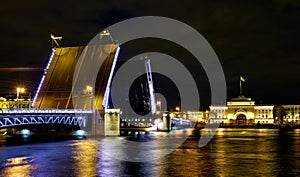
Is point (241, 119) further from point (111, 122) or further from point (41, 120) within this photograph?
point (41, 120)

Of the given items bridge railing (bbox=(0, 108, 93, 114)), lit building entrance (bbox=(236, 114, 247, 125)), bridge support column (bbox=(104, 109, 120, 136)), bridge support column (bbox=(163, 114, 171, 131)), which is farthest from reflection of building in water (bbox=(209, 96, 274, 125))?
bridge railing (bbox=(0, 108, 93, 114))

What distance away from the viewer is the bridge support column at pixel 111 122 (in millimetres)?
43938

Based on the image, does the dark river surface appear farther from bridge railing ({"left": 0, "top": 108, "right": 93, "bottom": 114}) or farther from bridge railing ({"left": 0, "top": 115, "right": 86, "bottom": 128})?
bridge railing ({"left": 0, "top": 115, "right": 86, "bottom": 128})

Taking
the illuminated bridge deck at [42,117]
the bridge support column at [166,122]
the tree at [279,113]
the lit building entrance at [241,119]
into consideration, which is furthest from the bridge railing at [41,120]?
the tree at [279,113]

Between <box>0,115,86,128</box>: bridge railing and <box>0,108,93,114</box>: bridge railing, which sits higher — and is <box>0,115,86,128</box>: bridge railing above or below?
below

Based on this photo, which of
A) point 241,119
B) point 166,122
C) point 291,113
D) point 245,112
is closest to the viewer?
point 166,122

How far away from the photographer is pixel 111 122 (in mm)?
44406

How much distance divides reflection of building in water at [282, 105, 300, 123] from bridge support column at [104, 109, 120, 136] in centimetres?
7883

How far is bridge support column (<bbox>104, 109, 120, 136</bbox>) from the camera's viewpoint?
43.9 m

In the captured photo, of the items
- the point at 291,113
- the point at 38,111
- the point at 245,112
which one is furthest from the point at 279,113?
the point at 38,111

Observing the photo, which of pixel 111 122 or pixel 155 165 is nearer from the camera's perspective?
pixel 155 165

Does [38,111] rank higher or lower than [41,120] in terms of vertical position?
higher

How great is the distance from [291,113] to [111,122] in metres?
82.2

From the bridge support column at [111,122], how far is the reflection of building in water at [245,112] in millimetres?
65061
